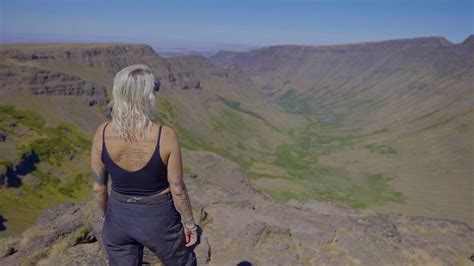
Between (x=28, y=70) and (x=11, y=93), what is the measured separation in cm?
992

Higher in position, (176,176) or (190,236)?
(176,176)

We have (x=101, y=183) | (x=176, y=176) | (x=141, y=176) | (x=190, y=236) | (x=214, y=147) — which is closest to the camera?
(x=141, y=176)

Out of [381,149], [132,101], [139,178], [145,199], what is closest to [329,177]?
[381,149]

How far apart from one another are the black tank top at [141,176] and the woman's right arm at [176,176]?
0.11 m

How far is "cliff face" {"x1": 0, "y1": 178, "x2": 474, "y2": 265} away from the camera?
13.8 metres

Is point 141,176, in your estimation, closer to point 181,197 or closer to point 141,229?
point 181,197

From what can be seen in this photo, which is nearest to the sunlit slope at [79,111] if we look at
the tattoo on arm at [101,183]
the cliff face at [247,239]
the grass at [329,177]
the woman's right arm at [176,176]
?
the grass at [329,177]

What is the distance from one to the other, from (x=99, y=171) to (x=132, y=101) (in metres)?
1.34

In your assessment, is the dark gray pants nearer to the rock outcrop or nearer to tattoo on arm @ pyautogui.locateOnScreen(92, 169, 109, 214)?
tattoo on arm @ pyautogui.locateOnScreen(92, 169, 109, 214)

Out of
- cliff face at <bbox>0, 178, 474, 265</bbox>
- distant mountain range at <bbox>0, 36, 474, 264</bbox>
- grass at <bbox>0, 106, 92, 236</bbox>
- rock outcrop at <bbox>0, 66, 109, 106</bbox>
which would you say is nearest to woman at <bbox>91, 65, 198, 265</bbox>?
cliff face at <bbox>0, 178, 474, 265</bbox>

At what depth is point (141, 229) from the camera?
20.7 feet

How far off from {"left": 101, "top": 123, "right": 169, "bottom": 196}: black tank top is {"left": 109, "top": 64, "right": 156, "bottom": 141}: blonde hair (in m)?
0.34

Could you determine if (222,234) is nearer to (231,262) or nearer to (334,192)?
(231,262)

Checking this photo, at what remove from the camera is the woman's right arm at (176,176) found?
234 inches
